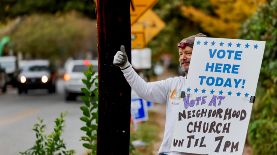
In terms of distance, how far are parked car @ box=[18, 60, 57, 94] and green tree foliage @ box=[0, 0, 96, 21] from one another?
4.62m

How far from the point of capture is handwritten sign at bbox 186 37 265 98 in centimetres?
617

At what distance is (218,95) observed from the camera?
20.4 feet

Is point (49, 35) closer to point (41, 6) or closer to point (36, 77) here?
point (36, 77)

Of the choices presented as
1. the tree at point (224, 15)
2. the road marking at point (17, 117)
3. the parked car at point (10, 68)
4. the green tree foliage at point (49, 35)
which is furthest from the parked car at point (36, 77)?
the green tree foliage at point (49, 35)

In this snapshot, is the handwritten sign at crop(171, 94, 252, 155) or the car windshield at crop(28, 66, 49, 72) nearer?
the handwritten sign at crop(171, 94, 252, 155)

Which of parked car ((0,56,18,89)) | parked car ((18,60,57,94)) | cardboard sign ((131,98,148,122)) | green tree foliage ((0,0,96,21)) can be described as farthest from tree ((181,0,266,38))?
parked car ((0,56,18,89))

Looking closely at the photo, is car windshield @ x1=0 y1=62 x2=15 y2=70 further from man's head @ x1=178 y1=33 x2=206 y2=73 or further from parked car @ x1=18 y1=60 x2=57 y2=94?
man's head @ x1=178 y1=33 x2=206 y2=73

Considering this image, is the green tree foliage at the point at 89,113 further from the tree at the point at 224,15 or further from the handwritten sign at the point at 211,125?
the tree at the point at 224,15

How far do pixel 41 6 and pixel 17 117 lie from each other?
10.5 meters

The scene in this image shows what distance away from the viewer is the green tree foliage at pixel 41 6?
34.0m

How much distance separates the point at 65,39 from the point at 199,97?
82.6m

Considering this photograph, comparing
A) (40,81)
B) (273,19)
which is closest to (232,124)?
(273,19)

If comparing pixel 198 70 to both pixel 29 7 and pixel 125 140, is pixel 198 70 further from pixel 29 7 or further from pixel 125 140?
pixel 29 7

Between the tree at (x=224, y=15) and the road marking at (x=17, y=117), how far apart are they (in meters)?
7.64
